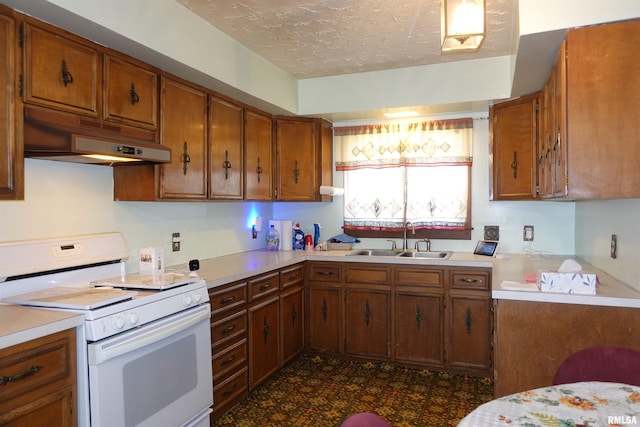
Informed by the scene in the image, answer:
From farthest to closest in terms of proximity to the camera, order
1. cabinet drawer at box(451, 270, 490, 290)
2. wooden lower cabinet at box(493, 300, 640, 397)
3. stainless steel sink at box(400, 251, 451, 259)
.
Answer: stainless steel sink at box(400, 251, 451, 259)
cabinet drawer at box(451, 270, 490, 290)
wooden lower cabinet at box(493, 300, 640, 397)

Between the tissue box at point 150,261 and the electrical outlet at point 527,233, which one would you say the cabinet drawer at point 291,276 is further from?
the electrical outlet at point 527,233

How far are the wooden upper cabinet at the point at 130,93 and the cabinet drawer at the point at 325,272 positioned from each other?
5.95 feet

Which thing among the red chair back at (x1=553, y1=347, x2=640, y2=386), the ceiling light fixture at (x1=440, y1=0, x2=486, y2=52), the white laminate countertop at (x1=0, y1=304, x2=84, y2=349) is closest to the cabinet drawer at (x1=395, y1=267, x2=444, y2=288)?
the red chair back at (x1=553, y1=347, x2=640, y2=386)

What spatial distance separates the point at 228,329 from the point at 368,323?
1.37m

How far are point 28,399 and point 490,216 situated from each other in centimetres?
350

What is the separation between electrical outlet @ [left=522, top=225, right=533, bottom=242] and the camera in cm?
375

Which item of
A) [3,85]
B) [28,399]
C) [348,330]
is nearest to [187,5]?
[3,85]

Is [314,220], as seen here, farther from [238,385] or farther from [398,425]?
[398,425]

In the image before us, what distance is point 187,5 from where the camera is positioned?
2.53 m

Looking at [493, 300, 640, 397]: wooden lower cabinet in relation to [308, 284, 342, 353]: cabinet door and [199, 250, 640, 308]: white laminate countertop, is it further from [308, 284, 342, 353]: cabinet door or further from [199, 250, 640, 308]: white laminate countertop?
[308, 284, 342, 353]: cabinet door

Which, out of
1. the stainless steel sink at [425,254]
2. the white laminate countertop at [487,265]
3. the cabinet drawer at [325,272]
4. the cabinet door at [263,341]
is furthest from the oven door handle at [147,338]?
the stainless steel sink at [425,254]

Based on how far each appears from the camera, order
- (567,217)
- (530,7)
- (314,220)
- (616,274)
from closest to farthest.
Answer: (530,7) → (616,274) → (567,217) → (314,220)

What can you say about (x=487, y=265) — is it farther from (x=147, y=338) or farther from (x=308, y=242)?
(x=147, y=338)

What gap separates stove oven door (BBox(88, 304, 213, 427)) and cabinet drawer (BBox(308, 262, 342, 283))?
1.45 metres
